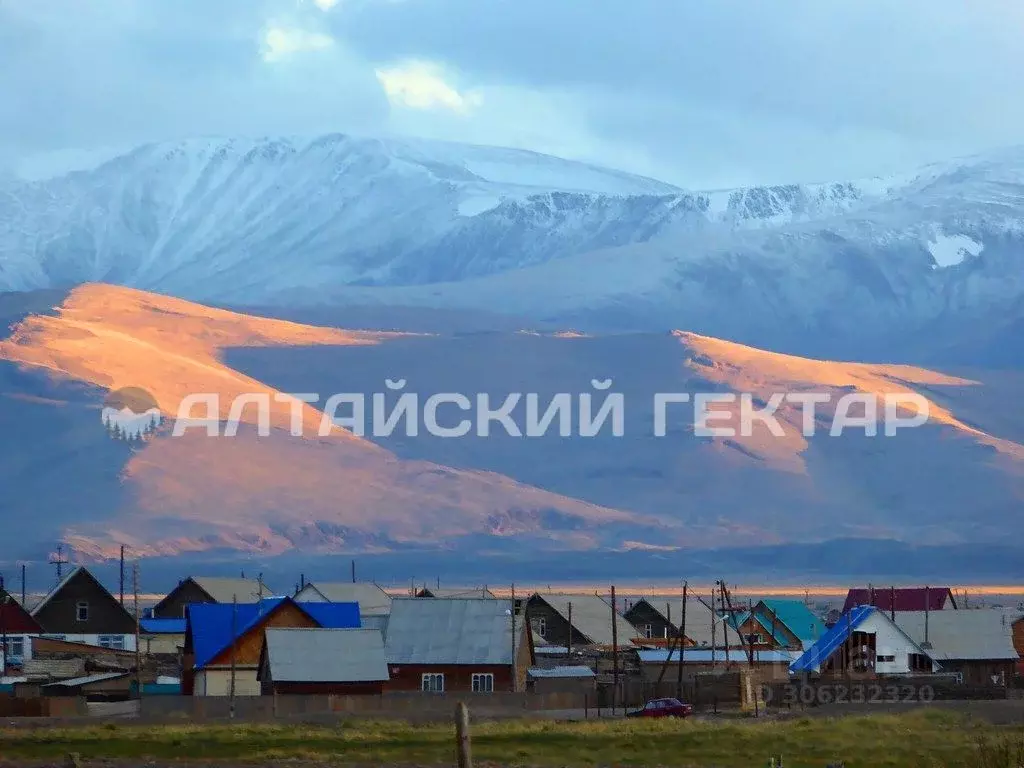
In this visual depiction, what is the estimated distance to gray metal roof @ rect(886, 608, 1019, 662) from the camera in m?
85.0

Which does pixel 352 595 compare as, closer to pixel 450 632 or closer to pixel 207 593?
pixel 207 593

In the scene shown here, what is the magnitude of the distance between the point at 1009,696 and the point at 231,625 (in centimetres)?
2609

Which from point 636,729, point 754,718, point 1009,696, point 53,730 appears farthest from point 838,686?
point 53,730

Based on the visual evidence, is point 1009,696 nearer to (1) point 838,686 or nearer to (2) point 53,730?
(1) point 838,686

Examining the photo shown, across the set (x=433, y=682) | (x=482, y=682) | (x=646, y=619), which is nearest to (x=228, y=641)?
(x=433, y=682)

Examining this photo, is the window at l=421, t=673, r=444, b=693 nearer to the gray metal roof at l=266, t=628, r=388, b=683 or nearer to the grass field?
the gray metal roof at l=266, t=628, r=388, b=683

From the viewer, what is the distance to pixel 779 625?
10788 centimetres

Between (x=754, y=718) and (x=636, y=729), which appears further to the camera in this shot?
(x=754, y=718)

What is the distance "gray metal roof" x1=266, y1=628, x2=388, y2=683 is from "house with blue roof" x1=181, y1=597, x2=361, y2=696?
10.1 feet

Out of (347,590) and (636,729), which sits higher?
(347,590)

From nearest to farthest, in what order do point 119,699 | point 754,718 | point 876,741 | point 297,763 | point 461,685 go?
point 297,763 → point 876,741 → point 754,718 → point 119,699 → point 461,685

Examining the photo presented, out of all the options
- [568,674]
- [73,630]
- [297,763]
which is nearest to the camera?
[297,763]

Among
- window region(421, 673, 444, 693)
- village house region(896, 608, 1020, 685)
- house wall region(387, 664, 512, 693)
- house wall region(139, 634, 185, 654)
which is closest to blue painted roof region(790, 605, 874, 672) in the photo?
village house region(896, 608, 1020, 685)

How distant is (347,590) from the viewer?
101562 millimetres
